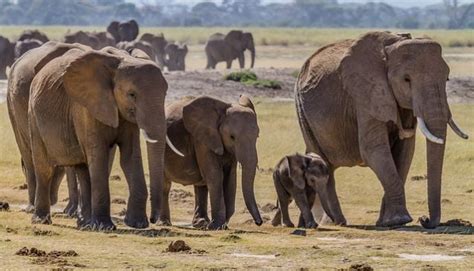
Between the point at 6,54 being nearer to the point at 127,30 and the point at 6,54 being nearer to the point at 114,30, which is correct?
the point at 127,30

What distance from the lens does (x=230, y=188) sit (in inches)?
792

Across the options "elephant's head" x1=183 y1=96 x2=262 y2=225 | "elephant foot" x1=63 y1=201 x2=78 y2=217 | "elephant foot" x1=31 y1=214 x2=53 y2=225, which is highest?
"elephant's head" x1=183 y1=96 x2=262 y2=225

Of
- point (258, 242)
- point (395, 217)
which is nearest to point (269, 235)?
point (258, 242)

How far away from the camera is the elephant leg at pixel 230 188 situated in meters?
20.1

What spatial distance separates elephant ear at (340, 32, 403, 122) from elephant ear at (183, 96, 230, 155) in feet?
5.38

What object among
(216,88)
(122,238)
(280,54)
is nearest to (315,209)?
(122,238)

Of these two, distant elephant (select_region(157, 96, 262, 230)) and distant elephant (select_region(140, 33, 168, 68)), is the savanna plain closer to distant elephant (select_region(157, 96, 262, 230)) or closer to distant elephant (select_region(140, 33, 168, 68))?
distant elephant (select_region(157, 96, 262, 230))

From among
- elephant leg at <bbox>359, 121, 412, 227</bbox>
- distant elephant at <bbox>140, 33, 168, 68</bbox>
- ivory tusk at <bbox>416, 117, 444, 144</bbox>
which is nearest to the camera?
ivory tusk at <bbox>416, 117, 444, 144</bbox>

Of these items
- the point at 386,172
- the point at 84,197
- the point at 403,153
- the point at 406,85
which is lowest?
the point at 84,197

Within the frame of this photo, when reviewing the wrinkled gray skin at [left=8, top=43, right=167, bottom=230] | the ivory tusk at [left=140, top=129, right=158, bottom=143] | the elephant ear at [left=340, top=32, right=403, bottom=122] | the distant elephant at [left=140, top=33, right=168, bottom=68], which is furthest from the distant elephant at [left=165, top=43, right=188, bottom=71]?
the ivory tusk at [left=140, top=129, right=158, bottom=143]

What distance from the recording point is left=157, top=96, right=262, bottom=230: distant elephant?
19.5m

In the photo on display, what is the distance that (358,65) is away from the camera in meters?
19.9

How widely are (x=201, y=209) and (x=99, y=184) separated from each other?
2962mm

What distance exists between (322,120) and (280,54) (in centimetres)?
6390
